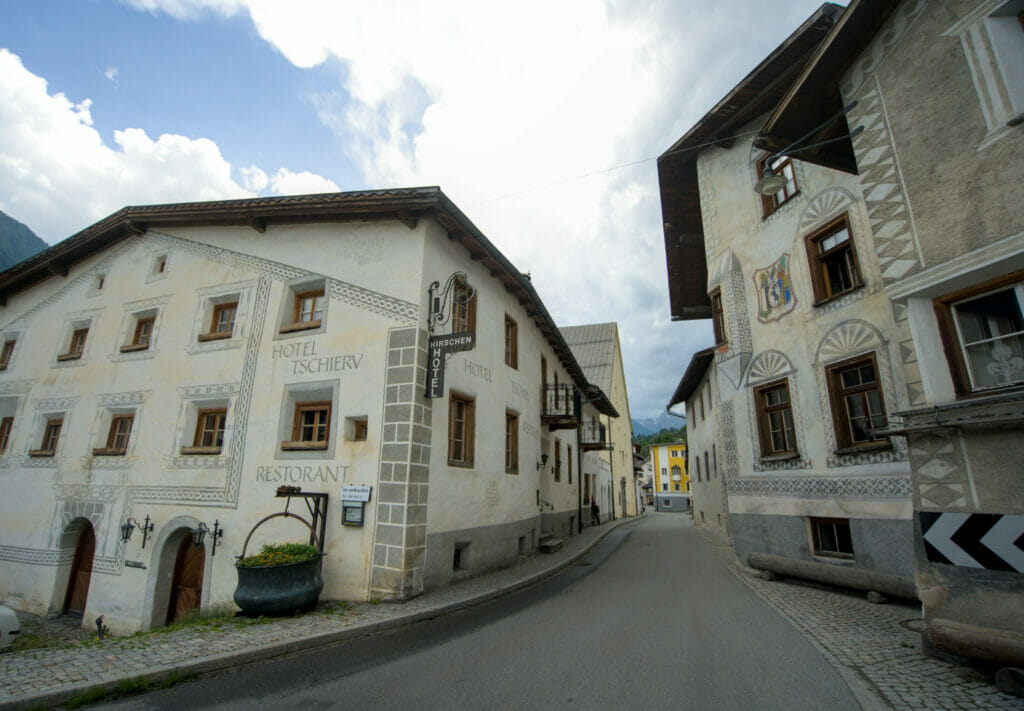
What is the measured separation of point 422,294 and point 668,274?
36.2ft

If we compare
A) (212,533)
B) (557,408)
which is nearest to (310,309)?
(212,533)

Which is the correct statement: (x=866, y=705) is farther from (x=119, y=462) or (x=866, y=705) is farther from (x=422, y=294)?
(x=119, y=462)

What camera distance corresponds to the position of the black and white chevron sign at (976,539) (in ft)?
14.1

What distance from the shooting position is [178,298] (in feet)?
41.0

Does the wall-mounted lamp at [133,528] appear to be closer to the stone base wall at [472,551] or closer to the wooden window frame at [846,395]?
the stone base wall at [472,551]

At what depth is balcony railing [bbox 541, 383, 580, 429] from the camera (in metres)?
16.0

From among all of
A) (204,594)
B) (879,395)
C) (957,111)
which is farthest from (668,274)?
(204,594)

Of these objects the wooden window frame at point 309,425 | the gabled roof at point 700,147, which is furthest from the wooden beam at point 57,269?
the gabled roof at point 700,147

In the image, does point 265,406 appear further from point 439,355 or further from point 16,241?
point 16,241

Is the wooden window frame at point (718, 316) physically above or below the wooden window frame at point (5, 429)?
above

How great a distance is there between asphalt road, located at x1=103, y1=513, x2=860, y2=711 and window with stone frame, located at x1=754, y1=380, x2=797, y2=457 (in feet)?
12.8

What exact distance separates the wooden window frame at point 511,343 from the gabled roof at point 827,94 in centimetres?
795

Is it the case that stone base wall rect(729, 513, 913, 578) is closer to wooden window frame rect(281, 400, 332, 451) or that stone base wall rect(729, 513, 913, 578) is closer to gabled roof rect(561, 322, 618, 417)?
wooden window frame rect(281, 400, 332, 451)

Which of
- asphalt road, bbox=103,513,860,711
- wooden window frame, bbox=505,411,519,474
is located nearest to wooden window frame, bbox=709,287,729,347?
wooden window frame, bbox=505,411,519,474
